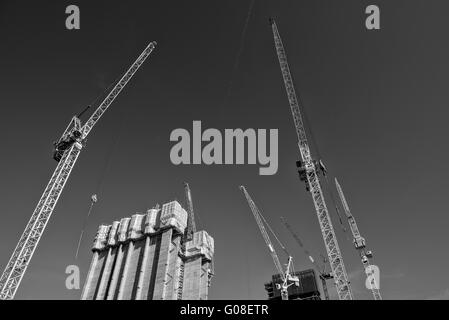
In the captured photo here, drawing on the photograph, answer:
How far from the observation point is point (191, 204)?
179375mm

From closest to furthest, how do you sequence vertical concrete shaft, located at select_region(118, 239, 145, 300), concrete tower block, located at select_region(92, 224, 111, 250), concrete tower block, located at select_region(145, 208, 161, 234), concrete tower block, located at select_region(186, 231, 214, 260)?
vertical concrete shaft, located at select_region(118, 239, 145, 300)
concrete tower block, located at select_region(145, 208, 161, 234)
concrete tower block, located at select_region(92, 224, 111, 250)
concrete tower block, located at select_region(186, 231, 214, 260)

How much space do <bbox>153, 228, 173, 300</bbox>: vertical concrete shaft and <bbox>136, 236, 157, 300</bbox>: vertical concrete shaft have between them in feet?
12.2

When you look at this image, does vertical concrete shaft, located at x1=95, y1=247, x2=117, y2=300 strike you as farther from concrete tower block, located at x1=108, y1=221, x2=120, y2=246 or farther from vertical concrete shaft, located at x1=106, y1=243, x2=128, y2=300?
vertical concrete shaft, located at x1=106, y1=243, x2=128, y2=300

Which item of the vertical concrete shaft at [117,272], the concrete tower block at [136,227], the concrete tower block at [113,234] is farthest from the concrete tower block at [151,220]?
the concrete tower block at [113,234]

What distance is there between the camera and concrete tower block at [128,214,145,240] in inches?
5074

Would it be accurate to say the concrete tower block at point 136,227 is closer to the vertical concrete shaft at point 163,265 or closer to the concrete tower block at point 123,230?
the concrete tower block at point 123,230

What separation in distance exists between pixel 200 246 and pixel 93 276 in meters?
45.2

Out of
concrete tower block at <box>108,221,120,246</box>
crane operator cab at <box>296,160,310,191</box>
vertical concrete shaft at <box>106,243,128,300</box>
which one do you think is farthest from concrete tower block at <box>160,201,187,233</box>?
crane operator cab at <box>296,160,310,191</box>

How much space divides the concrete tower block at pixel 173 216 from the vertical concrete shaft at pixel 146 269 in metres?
8.14
